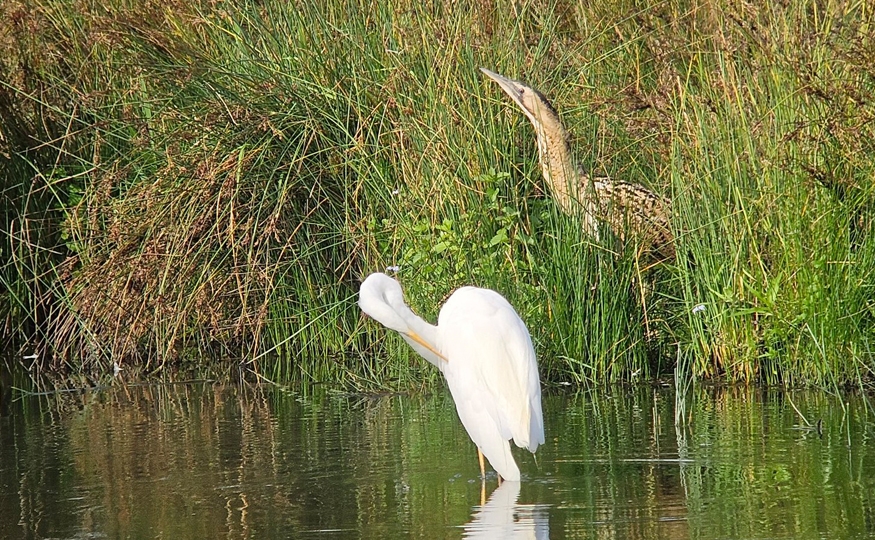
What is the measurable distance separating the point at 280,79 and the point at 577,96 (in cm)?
167

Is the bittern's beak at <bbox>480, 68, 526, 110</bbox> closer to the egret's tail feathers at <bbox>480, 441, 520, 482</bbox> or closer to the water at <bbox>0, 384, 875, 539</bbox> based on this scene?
the water at <bbox>0, 384, 875, 539</bbox>

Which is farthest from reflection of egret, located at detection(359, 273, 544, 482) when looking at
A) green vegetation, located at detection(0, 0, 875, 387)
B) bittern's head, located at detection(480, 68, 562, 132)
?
bittern's head, located at detection(480, 68, 562, 132)

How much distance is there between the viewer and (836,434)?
4.80 meters

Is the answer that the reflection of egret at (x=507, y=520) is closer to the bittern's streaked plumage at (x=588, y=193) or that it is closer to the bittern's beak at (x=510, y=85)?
the bittern's streaked plumage at (x=588, y=193)

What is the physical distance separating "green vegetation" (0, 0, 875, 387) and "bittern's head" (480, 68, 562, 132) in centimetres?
15

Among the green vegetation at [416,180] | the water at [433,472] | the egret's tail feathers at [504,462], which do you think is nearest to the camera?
the water at [433,472]

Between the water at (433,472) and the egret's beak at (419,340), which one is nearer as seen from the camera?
the water at (433,472)

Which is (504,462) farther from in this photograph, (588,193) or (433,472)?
(588,193)

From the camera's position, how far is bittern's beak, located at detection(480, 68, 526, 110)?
645cm

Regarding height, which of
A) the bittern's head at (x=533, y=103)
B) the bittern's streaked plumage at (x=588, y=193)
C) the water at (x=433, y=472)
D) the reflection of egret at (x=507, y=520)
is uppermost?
the bittern's head at (x=533, y=103)

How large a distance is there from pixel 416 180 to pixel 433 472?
2182 mm

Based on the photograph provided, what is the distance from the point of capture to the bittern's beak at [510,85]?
254 inches

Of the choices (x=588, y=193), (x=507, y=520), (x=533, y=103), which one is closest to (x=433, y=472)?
(x=507, y=520)

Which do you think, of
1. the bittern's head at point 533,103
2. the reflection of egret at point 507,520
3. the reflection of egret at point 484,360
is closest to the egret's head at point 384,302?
the reflection of egret at point 484,360
